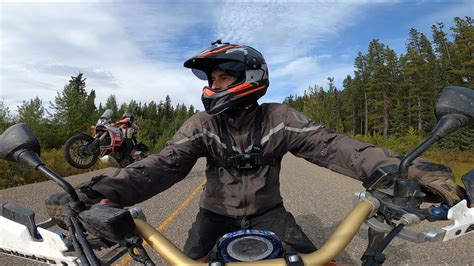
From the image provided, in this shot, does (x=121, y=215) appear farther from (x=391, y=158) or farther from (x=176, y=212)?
(x=176, y=212)

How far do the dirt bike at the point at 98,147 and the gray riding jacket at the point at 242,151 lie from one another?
8158 millimetres

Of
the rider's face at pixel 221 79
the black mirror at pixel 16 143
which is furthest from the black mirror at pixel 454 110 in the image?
the black mirror at pixel 16 143

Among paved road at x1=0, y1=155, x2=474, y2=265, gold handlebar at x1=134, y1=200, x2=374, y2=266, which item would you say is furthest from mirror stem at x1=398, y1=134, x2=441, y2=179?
paved road at x1=0, y1=155, x2=474, y2=265

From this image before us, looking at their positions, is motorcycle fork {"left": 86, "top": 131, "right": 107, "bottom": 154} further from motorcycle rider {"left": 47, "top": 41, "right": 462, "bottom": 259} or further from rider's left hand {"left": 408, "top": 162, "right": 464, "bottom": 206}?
rider's left hand {"left": 408, "top": 162, "right": 464, "bottom": 206}

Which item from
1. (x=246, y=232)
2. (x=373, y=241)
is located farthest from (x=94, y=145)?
(x=373, y=241)

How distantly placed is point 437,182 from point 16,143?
5.68ft

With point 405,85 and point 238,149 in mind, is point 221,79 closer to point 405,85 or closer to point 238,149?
point 238,149

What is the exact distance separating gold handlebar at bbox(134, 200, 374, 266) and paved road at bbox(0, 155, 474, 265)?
300cm

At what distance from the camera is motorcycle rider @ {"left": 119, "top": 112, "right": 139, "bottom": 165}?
11.1m

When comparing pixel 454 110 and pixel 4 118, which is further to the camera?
pixel 4 118

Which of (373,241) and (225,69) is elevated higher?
(225,69)

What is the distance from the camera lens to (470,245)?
4973mm

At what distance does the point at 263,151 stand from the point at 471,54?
5506 centimetres

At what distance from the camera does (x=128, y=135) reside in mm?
11367
